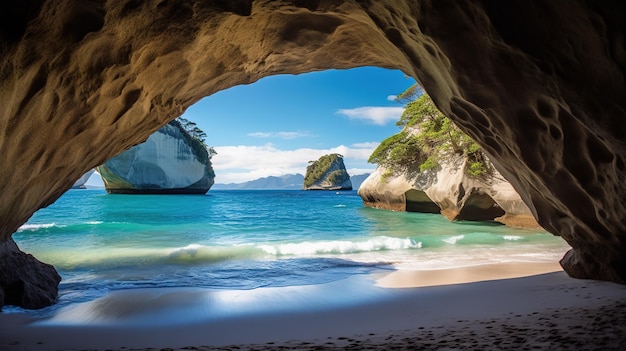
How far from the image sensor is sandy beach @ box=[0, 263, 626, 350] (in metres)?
2.49

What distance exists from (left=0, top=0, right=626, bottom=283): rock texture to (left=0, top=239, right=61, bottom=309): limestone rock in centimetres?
33

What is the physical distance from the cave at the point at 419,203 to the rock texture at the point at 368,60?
56.1ft

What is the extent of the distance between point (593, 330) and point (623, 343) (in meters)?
0.33

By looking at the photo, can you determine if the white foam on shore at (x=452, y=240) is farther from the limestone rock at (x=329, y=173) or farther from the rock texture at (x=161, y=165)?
the limestone rock at (x=329, y=173)

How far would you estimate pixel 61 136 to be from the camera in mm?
3725

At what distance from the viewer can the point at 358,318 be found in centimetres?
374

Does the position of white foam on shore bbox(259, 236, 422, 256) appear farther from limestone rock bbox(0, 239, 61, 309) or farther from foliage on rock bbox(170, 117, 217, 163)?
foliage on rock bbox(170, 117, 217, 163)

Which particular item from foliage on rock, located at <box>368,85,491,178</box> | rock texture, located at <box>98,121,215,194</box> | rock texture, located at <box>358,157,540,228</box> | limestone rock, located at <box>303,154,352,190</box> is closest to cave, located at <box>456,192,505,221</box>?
rock texture, located at <box>358,157,540,228</box>

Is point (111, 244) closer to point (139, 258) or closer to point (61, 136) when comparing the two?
point (139, 258)

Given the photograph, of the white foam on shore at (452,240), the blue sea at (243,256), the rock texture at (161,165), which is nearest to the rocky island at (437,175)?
the blue sea at (243,256)

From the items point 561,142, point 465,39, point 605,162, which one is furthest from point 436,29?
point 605,162

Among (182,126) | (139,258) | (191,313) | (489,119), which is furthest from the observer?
(182,126)

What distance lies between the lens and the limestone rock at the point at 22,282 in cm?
441

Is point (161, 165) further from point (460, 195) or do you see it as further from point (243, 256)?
point (243, 256)
